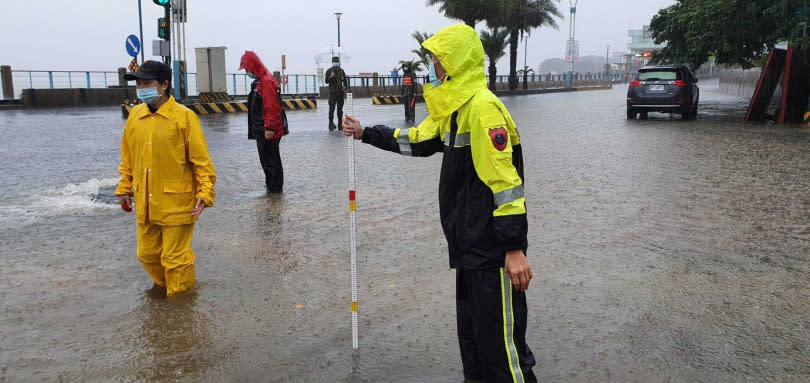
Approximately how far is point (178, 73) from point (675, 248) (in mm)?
20055

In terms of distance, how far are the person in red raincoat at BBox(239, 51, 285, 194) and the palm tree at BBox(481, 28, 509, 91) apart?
3637 cm

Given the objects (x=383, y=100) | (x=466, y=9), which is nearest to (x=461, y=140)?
(x=383, y=100)

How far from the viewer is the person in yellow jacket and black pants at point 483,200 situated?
8.54 ft

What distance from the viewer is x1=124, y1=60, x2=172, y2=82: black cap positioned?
432 cm

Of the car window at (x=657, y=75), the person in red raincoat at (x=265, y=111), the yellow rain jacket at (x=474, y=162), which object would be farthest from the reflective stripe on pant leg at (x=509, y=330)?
the car window at (x=657, y=75)

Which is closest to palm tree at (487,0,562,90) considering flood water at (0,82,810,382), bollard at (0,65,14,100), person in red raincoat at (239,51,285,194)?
bollard at (0,65,14,100)

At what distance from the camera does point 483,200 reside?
2.76 m

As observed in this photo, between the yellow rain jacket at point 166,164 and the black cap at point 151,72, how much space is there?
0.17 m

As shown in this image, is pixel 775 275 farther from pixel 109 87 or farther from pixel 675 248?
pixel 109 87

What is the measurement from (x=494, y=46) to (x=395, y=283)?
40.1 meters

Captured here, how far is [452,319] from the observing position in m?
4.12

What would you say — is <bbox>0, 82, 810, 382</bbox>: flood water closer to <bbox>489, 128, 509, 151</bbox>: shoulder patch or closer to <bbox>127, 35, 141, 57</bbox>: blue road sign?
<bbox>489, 128, 509, 151</bbox>: shoulder patch

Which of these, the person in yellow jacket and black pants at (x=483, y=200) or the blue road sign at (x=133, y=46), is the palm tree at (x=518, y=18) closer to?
the blue road sign at (x=133, y=46)

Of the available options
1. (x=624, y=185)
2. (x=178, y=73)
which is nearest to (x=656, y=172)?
→ (x=624, y=185)
